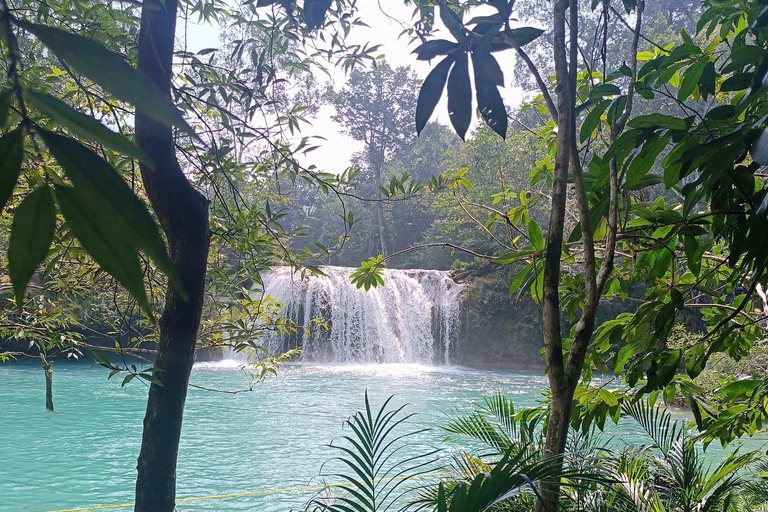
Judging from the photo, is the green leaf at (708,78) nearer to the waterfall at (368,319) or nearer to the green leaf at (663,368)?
the green leaf at (663,368)

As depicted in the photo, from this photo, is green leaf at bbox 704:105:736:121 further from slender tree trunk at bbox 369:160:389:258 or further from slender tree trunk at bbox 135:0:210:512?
slender tree trunk at bbox 369:160:389:258

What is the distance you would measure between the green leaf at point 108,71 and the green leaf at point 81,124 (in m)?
0.02

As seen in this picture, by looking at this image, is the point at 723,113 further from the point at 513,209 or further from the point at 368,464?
the point at 368,464

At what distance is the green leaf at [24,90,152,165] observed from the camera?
0.85 feet

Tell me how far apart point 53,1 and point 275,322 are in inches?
69.3

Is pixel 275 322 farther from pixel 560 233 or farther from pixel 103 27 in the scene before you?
pixel 560 233

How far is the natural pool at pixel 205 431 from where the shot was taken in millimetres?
4207

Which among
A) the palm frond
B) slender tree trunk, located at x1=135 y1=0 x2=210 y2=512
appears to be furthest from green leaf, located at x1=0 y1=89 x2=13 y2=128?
slender tree trunk, located at x1=135 y1=0 x2=210 y2=512

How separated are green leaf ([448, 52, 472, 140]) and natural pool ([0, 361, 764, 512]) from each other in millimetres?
2599

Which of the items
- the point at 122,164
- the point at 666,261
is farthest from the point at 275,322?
the point at 666,261

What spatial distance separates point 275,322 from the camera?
9.98 ft

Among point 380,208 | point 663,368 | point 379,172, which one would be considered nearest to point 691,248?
point 663,368

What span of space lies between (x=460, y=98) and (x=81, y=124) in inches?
27.5

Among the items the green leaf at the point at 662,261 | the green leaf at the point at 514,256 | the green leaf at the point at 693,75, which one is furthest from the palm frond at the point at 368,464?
the green leaf at the point at 693,75
